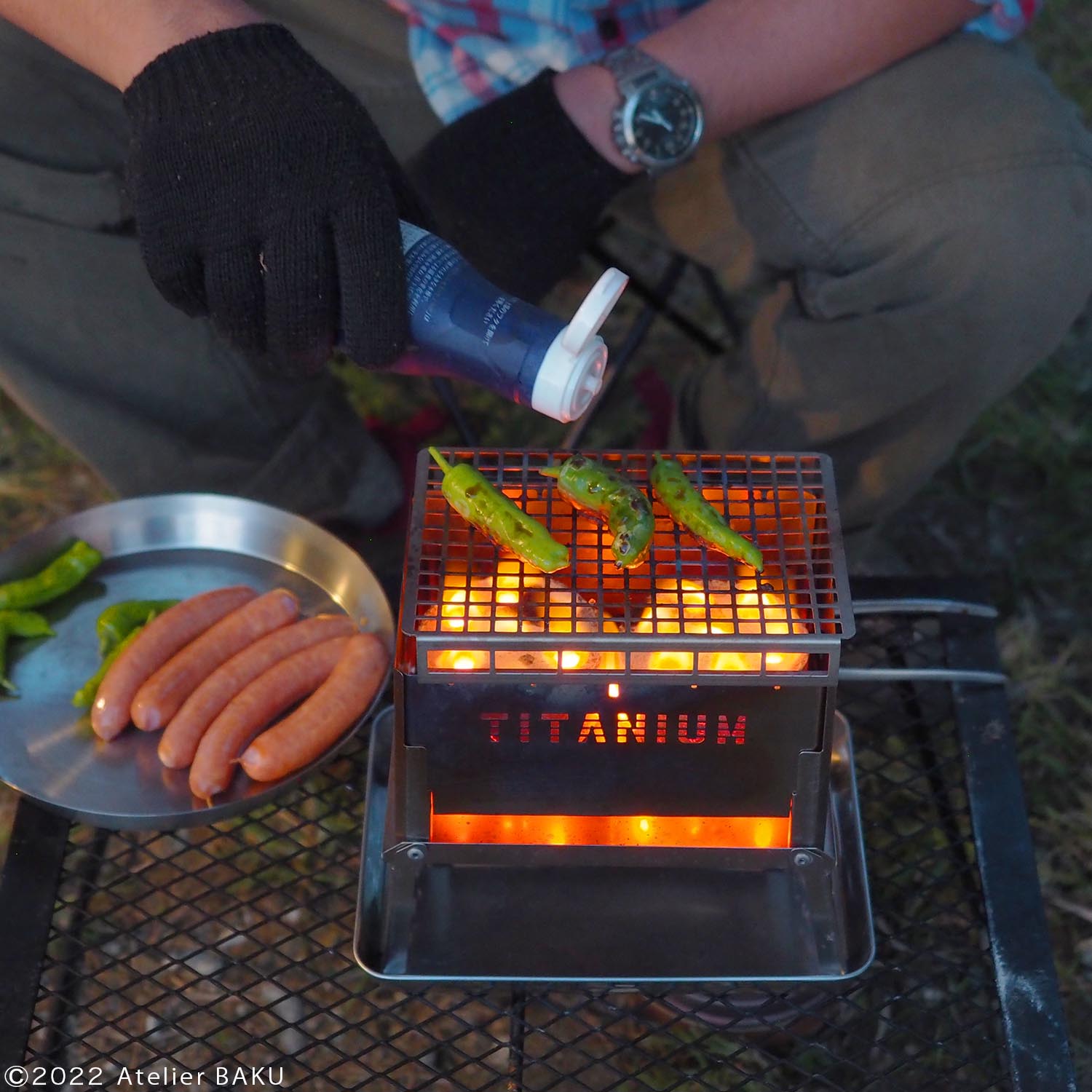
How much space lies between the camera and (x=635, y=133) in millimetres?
2428

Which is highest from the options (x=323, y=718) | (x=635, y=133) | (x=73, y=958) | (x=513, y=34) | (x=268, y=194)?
(x=268, y=194)

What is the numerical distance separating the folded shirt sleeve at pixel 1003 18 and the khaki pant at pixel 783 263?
0.04m

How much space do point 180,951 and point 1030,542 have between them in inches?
101

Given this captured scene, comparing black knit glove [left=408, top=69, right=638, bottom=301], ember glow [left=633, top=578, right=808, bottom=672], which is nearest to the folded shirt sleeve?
black knit glove [left=408, top=69, right=638, bottom=301]

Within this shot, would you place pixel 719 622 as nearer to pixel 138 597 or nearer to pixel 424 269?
pixel 424 269

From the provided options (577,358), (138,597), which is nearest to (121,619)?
(138,597)

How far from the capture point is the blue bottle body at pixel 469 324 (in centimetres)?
170

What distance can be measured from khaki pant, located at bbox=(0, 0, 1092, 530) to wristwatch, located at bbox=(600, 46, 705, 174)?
232 mm

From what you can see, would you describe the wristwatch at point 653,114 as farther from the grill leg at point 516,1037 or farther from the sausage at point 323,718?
the grill leg at point 516,1037

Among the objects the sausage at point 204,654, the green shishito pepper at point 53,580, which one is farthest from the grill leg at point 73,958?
the green shishito pepper at point 53,580

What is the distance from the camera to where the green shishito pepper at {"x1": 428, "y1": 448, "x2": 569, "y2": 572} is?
171 cm

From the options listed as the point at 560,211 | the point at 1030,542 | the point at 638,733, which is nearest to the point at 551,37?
the point at 560,211

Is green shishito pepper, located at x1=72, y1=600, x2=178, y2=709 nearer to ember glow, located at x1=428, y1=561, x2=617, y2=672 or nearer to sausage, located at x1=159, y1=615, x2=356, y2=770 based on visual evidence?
sausage, located at x1=159, y1=615, x2=356, y2=770

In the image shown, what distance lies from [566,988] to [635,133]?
1632 mm
